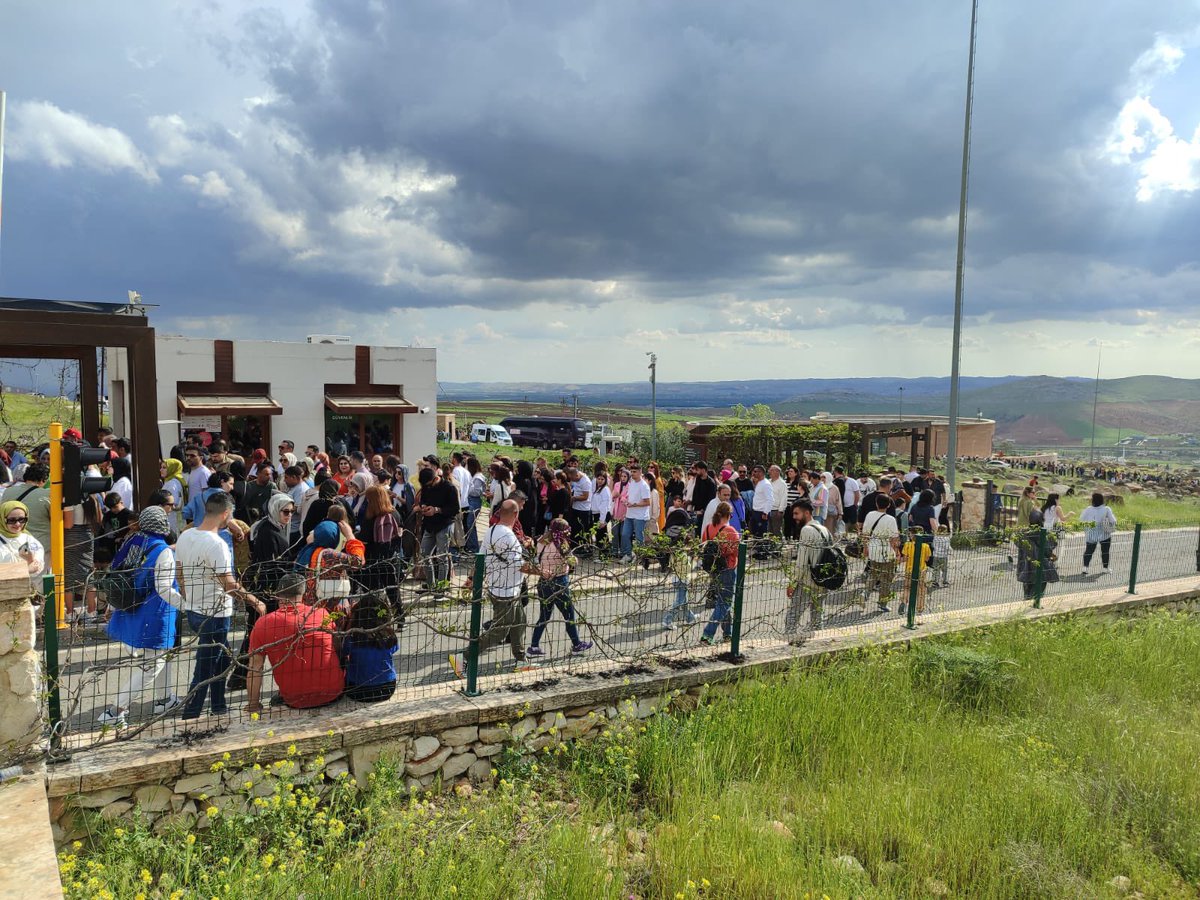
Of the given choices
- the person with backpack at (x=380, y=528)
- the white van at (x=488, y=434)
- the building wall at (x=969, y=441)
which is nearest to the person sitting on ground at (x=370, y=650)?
the person with backpack at (x=380, y=528)

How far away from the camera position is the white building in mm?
20234

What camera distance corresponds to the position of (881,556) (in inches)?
355

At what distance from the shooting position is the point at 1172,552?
13.2 metres

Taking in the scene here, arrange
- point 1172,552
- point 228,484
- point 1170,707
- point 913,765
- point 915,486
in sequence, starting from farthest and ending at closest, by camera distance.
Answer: point 915,486, point 1172,552, point 228,484, point 1170,707, point 913,765

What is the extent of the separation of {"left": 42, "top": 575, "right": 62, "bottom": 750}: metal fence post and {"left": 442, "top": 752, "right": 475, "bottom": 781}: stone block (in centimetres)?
249

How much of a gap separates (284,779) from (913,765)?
15.6 feet

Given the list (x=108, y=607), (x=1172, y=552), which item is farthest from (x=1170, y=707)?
(x=108, y=607)

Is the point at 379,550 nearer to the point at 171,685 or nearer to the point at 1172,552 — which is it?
the point at 171,685

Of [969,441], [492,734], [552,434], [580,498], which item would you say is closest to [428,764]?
[492,734]

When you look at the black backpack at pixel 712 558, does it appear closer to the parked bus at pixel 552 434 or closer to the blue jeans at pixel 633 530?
the blue jeans at pixel 633 530

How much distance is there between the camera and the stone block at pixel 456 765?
19.5 ft

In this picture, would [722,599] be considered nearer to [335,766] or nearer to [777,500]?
[335,766]

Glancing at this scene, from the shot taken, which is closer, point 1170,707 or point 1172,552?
point 1170,707

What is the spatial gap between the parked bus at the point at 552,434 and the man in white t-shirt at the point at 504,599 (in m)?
57.6
